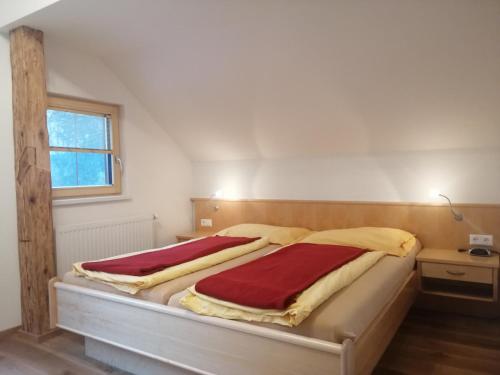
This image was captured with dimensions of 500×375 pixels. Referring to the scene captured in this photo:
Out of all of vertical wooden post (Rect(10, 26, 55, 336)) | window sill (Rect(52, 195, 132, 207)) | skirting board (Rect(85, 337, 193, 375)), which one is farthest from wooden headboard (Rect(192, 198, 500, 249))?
skirting board (Rect(85, 337, 193, 375))

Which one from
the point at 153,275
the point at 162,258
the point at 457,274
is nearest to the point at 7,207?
the point at 162,258

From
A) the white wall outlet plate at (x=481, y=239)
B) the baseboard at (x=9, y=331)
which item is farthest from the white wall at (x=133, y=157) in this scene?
the white wall outlet plate at (x=481, y=239)

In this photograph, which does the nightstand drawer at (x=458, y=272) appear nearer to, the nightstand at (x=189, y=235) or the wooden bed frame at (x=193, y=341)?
the wooden bed frame at (x=193, y=341)

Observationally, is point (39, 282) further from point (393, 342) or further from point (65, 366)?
point (393, 342)

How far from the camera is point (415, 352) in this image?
2.35 metres

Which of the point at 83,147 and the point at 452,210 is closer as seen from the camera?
the point at 452,210

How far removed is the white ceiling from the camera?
2301 millimetres

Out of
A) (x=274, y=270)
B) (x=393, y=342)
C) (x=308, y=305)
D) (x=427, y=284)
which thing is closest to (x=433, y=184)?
(x=427, y=284)

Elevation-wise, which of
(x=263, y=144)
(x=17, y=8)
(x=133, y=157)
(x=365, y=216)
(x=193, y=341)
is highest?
(x=17, y=8)

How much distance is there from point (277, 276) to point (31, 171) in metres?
1.84

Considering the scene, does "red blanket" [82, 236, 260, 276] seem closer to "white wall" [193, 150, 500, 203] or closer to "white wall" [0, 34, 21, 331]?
"white wall" [0, 34, 21, 331]

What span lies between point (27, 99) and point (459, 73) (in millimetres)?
2856

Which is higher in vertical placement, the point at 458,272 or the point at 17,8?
the point at 17,8

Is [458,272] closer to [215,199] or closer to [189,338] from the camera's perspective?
[189,338]
